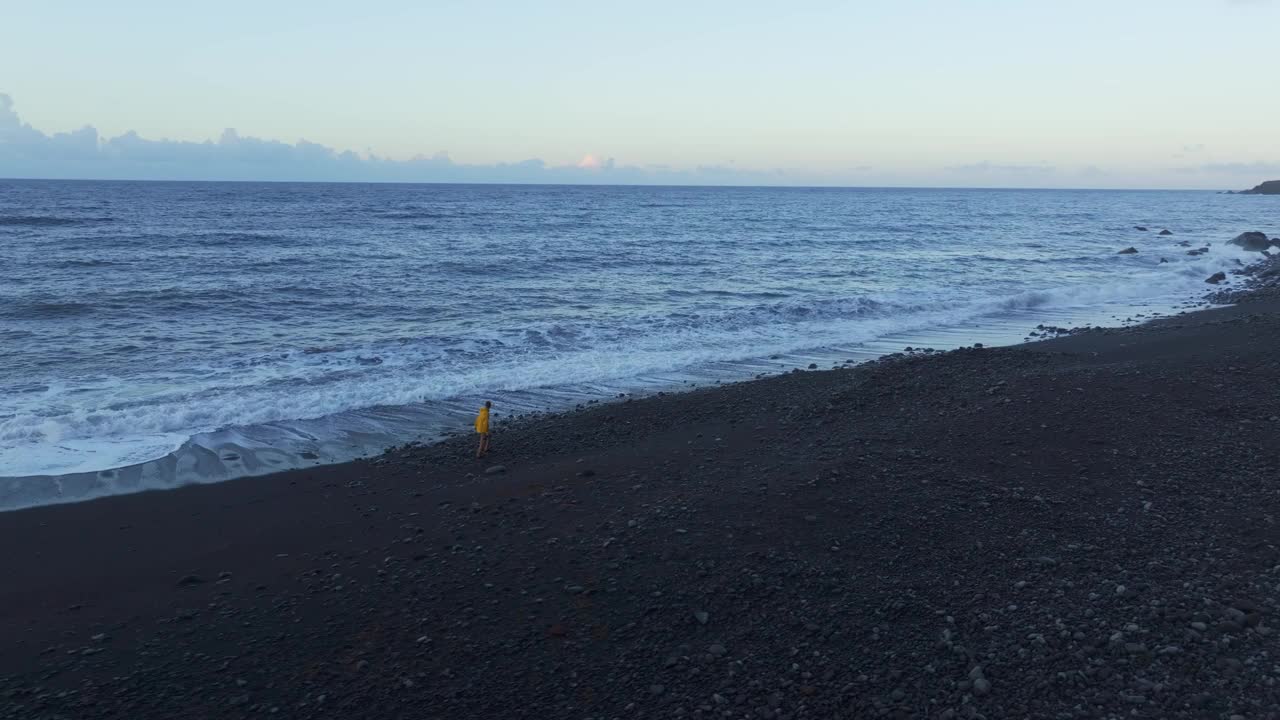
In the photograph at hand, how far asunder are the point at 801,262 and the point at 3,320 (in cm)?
3172

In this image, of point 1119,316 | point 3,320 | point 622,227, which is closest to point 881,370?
point 1119,316

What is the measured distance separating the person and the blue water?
2.16 meters

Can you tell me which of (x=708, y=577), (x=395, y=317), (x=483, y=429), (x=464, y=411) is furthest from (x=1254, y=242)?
(x=708, y=577)

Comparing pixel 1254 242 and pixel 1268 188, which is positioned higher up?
pixel 1268 188

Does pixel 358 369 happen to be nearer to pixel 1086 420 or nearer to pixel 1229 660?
pixel 1086 420

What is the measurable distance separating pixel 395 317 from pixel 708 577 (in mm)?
18635

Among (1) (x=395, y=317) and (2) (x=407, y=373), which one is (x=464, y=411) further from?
(1) (x=395, y=317)

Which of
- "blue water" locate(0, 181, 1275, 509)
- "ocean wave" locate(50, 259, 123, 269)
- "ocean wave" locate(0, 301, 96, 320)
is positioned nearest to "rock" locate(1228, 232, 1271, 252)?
"blue water" locate(0, 181, 1275, 509)

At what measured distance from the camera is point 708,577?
25.9 ft

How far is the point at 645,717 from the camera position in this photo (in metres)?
6.05

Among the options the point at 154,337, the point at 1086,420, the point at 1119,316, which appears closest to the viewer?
the point at 1086,420

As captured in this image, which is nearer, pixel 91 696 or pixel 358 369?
pixel 91 696

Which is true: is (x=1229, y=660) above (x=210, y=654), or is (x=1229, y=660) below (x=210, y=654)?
above

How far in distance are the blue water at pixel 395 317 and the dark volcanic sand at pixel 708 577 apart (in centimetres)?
307
